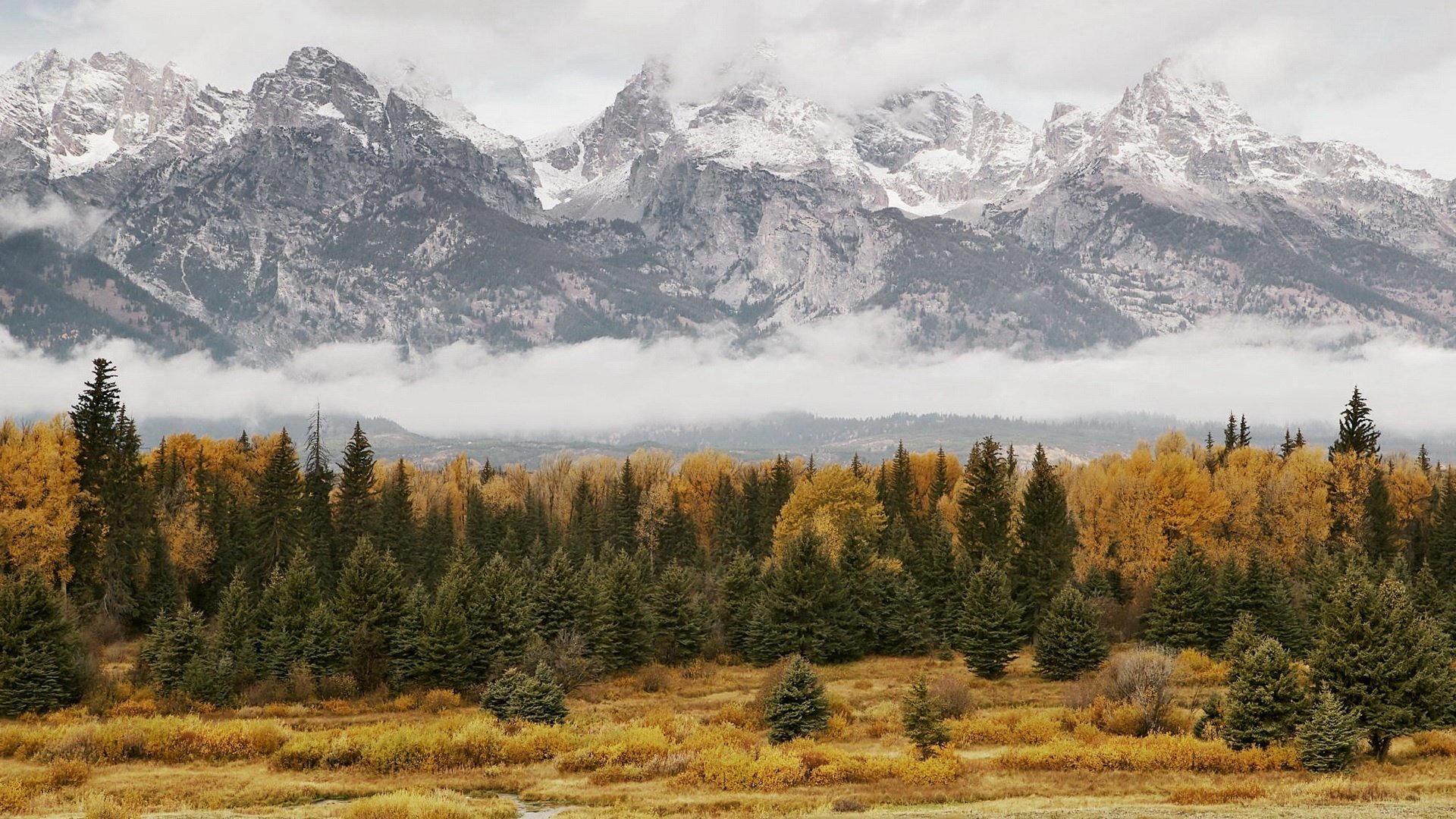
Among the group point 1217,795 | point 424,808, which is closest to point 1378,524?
point 1217,795

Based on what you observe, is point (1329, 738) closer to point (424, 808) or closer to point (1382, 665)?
point (1382, 665)

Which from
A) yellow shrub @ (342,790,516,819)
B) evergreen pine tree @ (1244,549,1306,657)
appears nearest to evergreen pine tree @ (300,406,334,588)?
yellow shrub @ (342,790,516,819)

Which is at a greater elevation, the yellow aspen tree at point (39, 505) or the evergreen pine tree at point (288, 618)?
the yellow aspen tree at point (39, 505)

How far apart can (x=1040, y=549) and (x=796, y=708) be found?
36071mm

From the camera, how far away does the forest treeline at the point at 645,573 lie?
211 ft

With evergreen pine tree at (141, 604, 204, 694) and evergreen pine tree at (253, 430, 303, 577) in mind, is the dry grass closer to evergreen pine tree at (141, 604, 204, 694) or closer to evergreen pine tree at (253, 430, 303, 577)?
evergreen pine tree at (141, 604, 204, 694)

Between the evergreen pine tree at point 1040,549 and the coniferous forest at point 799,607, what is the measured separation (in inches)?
10.4

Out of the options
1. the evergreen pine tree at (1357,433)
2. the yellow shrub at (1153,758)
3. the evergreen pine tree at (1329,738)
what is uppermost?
the evergreen pine tree at (1357,433)

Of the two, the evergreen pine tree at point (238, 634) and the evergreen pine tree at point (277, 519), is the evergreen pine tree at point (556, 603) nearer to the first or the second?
the evergreen pine tree at point (238, 634)

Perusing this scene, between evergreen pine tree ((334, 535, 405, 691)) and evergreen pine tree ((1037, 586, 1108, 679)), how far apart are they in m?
39.9

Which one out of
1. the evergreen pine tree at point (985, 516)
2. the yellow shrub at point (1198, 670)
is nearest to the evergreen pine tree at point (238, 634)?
the evergreen pine tree at point (985, 516)

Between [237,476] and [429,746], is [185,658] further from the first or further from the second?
[237,476]

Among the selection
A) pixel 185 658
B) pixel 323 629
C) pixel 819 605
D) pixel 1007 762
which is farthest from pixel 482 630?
pixel 1007 762

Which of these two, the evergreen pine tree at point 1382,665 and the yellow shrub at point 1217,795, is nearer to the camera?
the yellow shrub at point 1217,795
